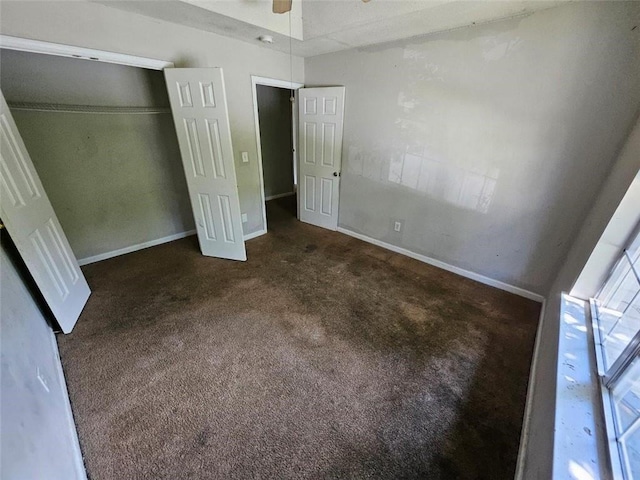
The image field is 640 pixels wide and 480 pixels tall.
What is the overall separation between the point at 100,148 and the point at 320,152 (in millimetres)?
2482

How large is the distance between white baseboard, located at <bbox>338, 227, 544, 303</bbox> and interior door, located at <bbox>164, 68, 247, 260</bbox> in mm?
1657

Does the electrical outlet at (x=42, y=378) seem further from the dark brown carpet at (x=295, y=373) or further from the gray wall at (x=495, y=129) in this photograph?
the gray wall at (x=495, y=129)

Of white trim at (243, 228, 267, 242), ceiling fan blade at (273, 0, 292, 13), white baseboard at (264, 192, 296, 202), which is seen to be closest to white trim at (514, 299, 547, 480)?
white trim at (243, 228, 267, 242)

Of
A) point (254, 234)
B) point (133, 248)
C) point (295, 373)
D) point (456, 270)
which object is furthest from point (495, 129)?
point (133, 248)

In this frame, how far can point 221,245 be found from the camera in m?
3.04

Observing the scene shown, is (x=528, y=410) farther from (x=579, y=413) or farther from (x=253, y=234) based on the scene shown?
(x=253, y=234)

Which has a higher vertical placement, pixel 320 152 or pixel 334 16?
pixel 334 16

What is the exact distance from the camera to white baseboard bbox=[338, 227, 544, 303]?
2.54 metres

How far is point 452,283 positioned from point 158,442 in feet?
8.87

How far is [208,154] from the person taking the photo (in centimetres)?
263

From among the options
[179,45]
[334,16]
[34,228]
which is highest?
[334,16]

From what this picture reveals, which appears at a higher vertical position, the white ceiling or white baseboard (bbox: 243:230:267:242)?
the white ceiling

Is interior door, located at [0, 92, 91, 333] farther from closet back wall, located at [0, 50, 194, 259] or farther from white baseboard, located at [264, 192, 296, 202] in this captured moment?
white baseboard, located at [264, 192, 296, 202]

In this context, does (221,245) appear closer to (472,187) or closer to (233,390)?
(233,390)
